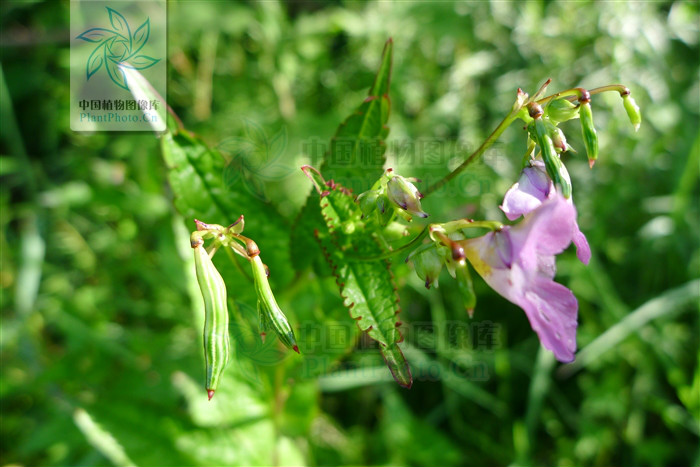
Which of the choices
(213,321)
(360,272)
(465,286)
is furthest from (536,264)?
(213,321)

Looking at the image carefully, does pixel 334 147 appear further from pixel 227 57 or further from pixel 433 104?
pixel 227 57

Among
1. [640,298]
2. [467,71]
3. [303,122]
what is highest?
[467,71]

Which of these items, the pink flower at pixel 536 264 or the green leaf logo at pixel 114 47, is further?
the green leaf logo at pixel 114 47

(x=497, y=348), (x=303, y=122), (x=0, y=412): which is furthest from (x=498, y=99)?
(x=0, y=412)

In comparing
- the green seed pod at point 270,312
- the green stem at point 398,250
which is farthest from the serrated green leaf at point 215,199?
the green seed pod at point 270,312

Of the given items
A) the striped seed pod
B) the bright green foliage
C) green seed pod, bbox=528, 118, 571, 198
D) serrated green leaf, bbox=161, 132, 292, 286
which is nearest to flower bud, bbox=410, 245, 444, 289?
the striped seed pod

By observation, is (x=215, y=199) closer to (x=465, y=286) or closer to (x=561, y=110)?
Result: (x=465, y=286)

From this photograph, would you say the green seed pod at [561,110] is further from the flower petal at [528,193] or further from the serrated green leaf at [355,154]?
the serrated green leaf at [355,154]

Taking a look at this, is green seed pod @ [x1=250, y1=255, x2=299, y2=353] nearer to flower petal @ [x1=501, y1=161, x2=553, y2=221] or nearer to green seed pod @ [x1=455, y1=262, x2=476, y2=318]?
green seed pod @ [x1=455, y1=262, x2=476, y2=318]
